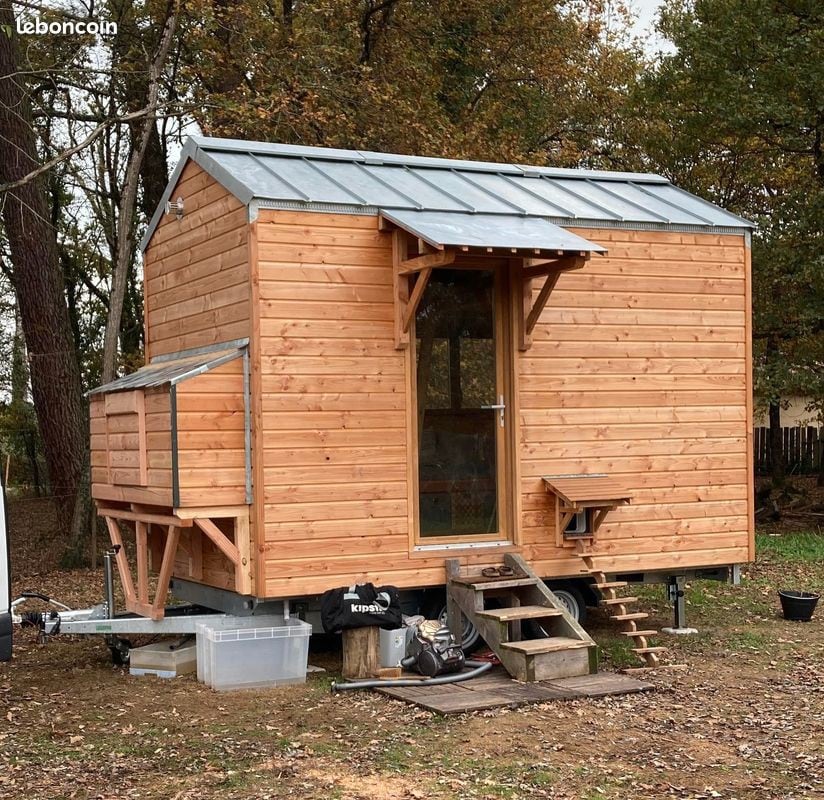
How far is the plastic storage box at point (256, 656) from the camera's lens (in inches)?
321

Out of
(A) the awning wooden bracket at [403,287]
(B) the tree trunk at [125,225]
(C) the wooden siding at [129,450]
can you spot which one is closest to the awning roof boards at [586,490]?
(A) the awning wooden bracket at [403,287]

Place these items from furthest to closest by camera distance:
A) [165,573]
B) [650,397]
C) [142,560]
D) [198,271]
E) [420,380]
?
[650,397] < [198,271] < [142,560] < [420,380] < [165,573]

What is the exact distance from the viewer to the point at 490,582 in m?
8.81

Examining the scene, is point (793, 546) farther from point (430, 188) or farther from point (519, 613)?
point (430, 188)

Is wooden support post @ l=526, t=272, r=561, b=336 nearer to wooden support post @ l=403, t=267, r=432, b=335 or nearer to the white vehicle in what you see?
wooden support post @ l=403, t=267, r=432, b=335

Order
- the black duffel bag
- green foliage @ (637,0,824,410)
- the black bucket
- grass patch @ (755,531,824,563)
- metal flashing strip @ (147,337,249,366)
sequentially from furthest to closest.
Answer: green foliage @ (637,0,824,410)
grass patch @ (755,531,824,563)
the black bucket
metal flashing strip @ (147,337,249,366)
the black duffel bag

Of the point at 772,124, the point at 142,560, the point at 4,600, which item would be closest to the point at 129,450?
the point at 142,560

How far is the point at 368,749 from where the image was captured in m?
6.52

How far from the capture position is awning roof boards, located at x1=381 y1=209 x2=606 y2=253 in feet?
27.4

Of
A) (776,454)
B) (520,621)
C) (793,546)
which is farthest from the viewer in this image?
(776,454)

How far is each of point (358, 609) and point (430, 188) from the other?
364 centimetres

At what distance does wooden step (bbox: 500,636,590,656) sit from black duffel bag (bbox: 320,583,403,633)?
85 cm

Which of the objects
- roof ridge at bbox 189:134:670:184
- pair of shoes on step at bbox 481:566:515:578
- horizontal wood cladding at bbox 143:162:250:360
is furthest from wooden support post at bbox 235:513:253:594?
roof ridge at bbox 189:134:670:184

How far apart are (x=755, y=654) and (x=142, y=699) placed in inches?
188
